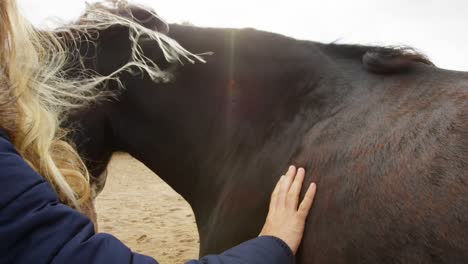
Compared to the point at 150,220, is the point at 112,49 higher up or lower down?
higher up

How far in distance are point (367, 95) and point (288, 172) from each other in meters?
0.44

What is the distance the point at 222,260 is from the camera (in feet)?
4.01

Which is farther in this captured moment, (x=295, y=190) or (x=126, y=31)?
(x=126, y=31)

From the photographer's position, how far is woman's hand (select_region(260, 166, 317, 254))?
1597 mm

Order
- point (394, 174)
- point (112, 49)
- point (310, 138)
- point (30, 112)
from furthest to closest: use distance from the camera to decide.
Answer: point (112, 49) → point (310, 138) → point (394, 174) → point (30, 112)

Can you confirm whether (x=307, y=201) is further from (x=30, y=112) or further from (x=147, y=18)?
(x=147, y=18)

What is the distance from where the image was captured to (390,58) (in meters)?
1.90

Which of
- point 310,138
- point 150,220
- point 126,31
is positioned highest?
point 126,31

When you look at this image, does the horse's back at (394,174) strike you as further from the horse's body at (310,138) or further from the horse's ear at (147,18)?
the horse's ear at (147,18)

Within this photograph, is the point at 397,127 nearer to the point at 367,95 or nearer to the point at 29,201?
the point at 367,95

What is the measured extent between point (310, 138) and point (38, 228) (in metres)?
1.19

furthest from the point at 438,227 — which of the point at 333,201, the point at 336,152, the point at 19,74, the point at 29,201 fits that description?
the point at 19,74

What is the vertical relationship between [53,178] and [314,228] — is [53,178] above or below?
above

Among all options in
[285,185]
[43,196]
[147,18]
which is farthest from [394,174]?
[147,18]
